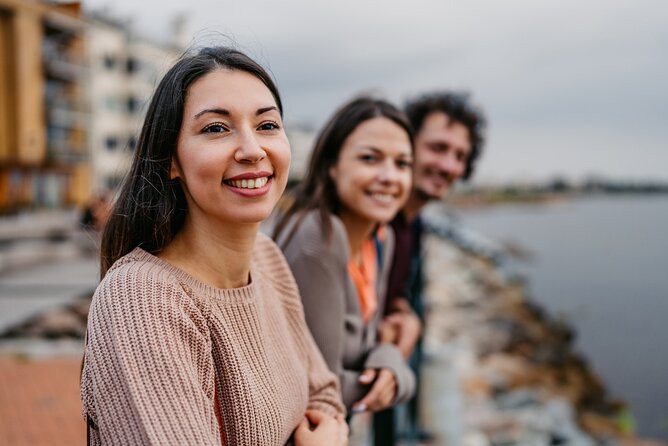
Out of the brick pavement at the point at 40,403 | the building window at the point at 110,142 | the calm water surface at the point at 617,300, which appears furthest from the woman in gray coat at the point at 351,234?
the building window at the point at 110,142

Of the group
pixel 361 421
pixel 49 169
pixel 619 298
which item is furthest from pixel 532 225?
pixel 361 421

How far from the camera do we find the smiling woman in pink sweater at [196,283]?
3.25ft

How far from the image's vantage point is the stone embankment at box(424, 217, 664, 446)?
245 inches

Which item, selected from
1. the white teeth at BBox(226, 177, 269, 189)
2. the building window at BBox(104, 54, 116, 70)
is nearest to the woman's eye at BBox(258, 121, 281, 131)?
the white teeth at BBox(226, 177, 269, 189)

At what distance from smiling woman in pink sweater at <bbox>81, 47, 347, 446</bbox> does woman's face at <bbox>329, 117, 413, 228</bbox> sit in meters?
0.63

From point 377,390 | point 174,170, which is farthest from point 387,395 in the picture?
point 174,170

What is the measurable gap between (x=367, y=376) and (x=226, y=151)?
99 cm

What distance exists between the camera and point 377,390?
1.85 meters

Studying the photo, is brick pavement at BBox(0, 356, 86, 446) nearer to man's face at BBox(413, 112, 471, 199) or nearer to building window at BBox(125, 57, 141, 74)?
man's face at BBox(413, 112, 471, 199)

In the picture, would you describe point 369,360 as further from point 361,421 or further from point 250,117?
point 361,421

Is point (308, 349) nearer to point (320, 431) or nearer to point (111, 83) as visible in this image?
point (320, 431)

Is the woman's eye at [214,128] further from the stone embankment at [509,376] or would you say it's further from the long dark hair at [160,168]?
the stone embankment at [509,376]

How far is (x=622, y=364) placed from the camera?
553 inches

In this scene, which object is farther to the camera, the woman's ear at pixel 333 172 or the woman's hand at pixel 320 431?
the woman's ear at pixel 333 172
